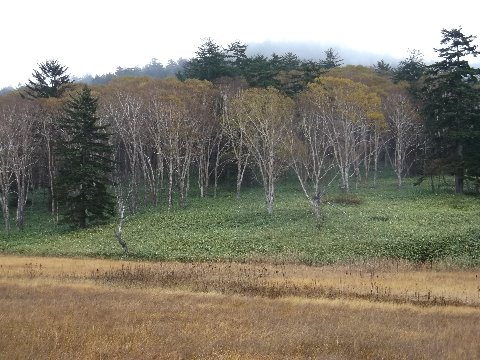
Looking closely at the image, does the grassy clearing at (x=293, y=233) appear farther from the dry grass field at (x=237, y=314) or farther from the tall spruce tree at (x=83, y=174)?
the dry grass field at (x=237, y=314)

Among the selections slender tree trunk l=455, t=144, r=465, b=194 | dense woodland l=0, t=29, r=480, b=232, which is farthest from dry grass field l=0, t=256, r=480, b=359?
slender tree trunk l=455, t=144, r=465, b=194

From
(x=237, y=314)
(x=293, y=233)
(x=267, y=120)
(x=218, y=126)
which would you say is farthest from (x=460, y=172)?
(x=237, y=314)

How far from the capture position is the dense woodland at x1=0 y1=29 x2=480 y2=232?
143ft

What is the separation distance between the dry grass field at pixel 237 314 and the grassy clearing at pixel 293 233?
4696 mm

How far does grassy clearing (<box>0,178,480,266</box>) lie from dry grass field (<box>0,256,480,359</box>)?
470cm

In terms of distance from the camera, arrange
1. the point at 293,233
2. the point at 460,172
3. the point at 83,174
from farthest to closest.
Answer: the point at 460,172 < the point at 83,174 < the point at 293,233

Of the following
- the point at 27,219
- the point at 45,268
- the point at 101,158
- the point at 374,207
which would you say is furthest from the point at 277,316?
the point at 27,219

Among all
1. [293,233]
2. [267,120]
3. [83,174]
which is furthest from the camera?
[83,174]

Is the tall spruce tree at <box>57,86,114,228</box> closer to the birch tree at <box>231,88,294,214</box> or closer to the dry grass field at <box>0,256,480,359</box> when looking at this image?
the birch tree at <box>231,88,294,214</box>

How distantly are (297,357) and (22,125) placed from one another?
43.3 metres

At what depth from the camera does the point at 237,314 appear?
14453mm

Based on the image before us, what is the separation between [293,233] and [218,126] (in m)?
24.2

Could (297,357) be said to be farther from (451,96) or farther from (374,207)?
(451,96)

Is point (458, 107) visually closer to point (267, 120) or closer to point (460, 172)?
point (460, 172)
